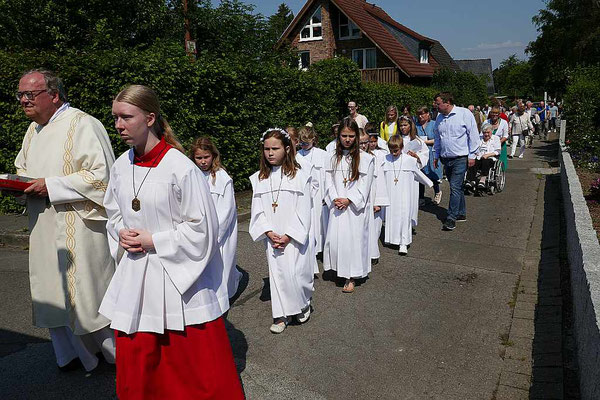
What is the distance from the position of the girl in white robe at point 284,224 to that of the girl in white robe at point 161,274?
1.87 meters

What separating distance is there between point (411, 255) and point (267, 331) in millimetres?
3249

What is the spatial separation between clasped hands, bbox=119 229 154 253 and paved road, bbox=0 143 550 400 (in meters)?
1.51

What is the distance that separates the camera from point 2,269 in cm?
688

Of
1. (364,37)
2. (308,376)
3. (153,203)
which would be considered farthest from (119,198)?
(364,37)

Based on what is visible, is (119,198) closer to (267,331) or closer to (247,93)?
(267,331)

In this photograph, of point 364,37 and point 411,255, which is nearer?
point 411,255

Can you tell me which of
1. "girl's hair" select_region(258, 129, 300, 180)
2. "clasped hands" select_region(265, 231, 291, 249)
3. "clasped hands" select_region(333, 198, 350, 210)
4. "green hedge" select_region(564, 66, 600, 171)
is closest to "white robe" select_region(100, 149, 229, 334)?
"clasped hands" select_region(265, 231, 291, 249)

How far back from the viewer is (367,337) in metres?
4.76

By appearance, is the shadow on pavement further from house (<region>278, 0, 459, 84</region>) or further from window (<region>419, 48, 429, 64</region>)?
window (<region>419, 48, 429, 64</region>)

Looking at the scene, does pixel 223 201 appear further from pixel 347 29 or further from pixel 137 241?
pixel 347 29

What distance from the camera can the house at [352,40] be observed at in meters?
36.8

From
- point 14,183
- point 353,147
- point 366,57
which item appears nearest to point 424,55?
point 366,57

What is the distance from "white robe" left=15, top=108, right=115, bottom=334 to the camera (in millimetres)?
3865

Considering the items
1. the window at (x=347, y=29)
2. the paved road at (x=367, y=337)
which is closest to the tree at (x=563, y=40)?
the window at (x=347, y=29)
